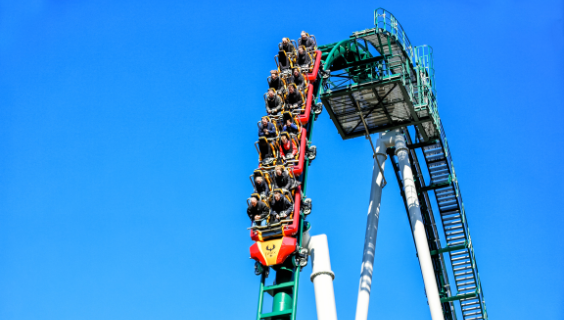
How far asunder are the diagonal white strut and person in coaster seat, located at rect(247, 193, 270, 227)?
4530 millimetres

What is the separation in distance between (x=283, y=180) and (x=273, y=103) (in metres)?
2.58

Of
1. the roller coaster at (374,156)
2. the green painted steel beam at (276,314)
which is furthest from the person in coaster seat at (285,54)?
the green painted steel beam at (276,314)

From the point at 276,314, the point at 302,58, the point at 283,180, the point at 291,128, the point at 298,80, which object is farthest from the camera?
the point at 302,58

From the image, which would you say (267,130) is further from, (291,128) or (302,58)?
(302,58)

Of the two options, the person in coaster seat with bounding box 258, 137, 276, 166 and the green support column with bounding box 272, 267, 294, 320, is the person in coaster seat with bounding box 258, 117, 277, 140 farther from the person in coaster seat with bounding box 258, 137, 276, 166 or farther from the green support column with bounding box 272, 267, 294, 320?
the green support column with bounding box 272, 267, 294, 320

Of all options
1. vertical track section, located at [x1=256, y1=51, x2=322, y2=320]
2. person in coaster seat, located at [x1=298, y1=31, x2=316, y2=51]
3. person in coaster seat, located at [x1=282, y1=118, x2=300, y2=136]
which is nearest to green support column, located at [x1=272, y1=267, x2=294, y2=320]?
vertical track section, located at [x1=256, y1=51, x2=322, y2=320]

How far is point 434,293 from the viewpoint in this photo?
18.0m

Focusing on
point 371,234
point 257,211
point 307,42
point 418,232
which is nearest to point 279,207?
point 257,211

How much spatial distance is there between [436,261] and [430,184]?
6.86 ft

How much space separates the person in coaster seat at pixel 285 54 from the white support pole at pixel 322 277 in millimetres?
3824

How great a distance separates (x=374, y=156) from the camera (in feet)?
63.6

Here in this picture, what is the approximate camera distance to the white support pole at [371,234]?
17609 millimetres

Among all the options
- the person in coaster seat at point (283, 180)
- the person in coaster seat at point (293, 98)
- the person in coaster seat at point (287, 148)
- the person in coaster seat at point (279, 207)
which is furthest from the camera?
the person in coaster seat at point (293, 98)

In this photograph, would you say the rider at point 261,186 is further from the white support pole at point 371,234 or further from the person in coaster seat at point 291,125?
the white support pole at point 371,234
